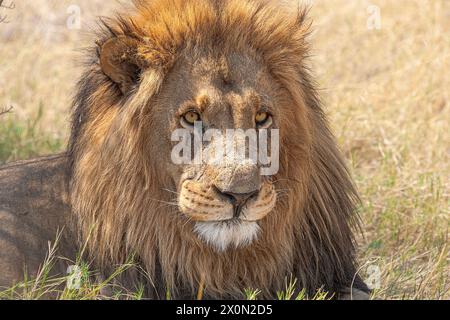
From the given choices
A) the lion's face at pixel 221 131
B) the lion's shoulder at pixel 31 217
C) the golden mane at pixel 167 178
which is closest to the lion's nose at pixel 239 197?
the lion's face at pixel 221 131

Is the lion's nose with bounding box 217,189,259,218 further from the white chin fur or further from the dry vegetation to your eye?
the dry vegetation

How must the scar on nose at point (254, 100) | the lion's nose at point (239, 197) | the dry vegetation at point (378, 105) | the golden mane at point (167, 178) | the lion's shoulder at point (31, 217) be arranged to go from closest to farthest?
the lion's nose at point (239, 197) → the scar on nose at point (254, 100) → the golden mane at point (167, 178) → the lion's shoulder at point (31, 217) → the dry vegetation at point (378, 105)

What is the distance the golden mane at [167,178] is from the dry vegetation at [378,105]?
472mm

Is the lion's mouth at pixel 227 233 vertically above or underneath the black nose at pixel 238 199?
underneath

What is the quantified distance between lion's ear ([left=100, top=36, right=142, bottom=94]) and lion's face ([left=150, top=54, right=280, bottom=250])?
0.16 m

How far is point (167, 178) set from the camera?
368cm

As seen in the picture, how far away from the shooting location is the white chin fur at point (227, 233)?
347 cm

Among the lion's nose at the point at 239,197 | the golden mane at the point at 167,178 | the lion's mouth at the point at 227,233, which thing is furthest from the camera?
the golden mane at the point at 167,178

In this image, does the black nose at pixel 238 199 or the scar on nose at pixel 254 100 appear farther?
the scar on nose at pixel 254 100

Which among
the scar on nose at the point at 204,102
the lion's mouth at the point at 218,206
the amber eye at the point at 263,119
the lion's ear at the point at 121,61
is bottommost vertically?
the lion's mouth at the point at 218,206

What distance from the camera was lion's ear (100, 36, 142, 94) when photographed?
144 inches

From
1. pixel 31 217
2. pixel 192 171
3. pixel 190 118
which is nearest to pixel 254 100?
pixel 190 118

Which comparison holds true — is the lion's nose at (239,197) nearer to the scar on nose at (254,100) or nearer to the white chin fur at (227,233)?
the white chin fur at (227,233)

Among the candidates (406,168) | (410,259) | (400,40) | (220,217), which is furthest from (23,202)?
(400,40)
